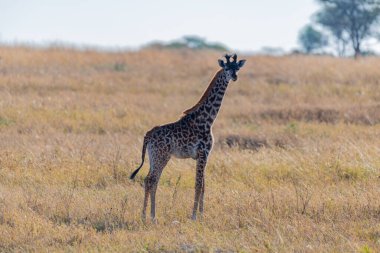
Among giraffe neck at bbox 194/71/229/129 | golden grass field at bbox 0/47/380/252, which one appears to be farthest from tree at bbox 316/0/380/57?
giraffe neck at bbox 194/71/229/129

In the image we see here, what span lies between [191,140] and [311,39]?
5595 centimetres

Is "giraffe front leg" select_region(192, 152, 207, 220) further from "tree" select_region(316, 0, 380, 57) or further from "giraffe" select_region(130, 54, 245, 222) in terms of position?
"tree" select_region(316, 0, 380, 57)

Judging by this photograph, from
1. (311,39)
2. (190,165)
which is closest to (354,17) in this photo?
(311,39)

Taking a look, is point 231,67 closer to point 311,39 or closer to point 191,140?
point 191,140

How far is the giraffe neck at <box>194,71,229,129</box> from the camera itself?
12.1 meters

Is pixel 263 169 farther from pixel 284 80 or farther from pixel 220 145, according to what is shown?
pixel 284 80

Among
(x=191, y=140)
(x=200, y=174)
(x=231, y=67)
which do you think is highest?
(x=231, y=67)

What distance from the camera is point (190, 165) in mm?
15430

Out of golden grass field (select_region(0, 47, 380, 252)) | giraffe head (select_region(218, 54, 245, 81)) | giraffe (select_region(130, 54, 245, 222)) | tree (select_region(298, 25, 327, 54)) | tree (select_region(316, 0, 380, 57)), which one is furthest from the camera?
tree (select_region(298, 25, 327, 54))

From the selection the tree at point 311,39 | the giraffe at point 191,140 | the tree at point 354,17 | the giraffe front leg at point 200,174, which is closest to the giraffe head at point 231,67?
the giraffe at point 191,140

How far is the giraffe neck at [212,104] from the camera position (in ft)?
39.7

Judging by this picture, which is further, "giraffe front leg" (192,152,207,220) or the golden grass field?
"giraffe front leg" (192,152,207,220)

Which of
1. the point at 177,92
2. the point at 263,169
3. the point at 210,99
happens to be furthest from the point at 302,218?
the point at 177,92

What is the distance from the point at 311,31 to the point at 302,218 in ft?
187
